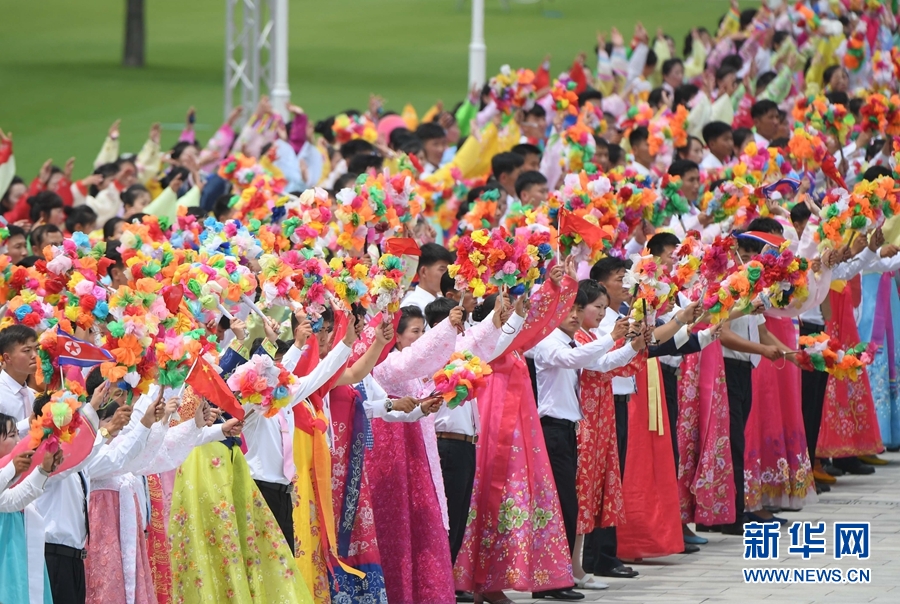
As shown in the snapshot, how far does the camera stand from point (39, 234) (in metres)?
10.5

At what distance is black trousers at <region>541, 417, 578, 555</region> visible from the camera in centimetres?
845

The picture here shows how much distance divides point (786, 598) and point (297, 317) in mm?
3013

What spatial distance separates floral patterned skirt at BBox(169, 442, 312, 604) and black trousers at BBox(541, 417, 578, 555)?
1.76m

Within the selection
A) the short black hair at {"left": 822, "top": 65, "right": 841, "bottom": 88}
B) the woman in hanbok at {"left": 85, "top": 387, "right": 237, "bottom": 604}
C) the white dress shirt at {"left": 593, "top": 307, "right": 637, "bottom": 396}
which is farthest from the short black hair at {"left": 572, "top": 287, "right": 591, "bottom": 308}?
the short black hair at {"left": 822, "top": 65, "right": 841, "bottom": 88}

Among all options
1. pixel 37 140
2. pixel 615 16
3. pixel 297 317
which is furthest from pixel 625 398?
pixel 615 16

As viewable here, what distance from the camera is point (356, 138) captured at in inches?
536

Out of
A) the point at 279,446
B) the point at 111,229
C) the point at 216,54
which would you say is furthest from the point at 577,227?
the point at 216,54

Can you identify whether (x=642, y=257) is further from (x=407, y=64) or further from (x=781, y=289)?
(x=407, y=64)

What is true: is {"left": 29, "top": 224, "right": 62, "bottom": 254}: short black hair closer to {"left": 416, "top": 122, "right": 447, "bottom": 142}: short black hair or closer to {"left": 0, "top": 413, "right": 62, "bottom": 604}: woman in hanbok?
{"left": 416, "top": 122, "right": 447, "bottom": 142}: short black hair

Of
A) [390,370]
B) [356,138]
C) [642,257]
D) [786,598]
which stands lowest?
[786,598]

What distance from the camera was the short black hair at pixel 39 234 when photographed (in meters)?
10.4

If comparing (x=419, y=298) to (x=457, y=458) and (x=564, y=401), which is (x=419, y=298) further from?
(x=457, y=458)

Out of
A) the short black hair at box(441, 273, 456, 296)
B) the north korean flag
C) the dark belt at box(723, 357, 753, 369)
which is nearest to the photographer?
the north korean flag

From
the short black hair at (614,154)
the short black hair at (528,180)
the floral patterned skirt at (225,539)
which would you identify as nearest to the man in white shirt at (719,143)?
the short black hair at (614,154)
